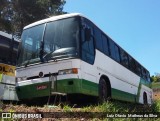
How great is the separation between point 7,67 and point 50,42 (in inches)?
121

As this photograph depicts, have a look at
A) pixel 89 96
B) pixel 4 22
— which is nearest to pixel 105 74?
pixel 89 96

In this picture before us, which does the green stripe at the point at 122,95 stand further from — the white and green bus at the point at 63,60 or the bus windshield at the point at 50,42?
the bus windshield at the point at 50,42

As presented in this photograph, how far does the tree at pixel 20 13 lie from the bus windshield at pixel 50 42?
2166 cm

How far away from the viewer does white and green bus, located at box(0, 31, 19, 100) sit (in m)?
13.5

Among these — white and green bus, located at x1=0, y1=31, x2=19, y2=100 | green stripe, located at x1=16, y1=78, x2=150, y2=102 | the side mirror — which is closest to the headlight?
green stripe, located at x1=16, y1=78, x2=150, y2=102

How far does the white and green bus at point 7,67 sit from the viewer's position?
13.5 metres

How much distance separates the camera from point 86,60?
445 inches

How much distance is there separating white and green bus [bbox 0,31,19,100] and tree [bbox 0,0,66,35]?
19.2 m

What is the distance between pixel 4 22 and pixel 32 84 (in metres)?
23.1

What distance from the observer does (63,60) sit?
10.9 m

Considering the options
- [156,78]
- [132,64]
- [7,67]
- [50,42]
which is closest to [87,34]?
[50,42]

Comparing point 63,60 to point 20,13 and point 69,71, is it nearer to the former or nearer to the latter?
point 69,71

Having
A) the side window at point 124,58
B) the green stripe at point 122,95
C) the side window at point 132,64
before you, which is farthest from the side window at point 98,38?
the side window at point 132,64

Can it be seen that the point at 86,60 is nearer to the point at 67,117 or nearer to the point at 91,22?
the point at 91,22
